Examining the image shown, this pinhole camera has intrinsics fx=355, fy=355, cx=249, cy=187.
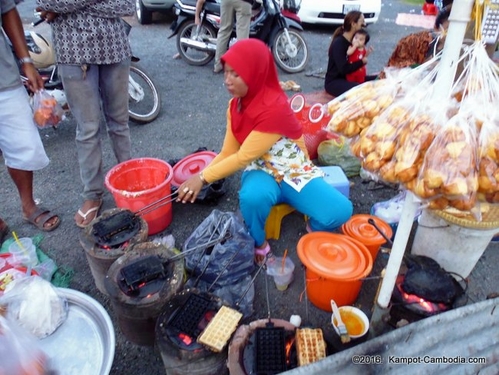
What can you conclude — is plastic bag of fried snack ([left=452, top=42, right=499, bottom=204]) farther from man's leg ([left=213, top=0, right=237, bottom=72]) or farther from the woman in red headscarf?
man's leg ([left=213, top=0, right=237, bottom=72])

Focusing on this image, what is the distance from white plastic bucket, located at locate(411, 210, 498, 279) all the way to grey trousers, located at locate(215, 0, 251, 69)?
4.22 m

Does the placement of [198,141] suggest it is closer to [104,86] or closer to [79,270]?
[104,86]

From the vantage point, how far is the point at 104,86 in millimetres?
2648

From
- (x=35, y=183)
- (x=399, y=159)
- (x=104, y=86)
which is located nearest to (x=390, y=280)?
(x=399, y=159)

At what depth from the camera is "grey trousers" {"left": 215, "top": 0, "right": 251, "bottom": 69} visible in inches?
207

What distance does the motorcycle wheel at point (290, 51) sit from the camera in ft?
19.0

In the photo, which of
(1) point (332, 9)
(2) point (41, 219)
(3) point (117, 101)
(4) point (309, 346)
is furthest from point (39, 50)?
(1) point (332, 9)

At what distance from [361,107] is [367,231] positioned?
123cm

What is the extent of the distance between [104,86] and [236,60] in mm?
1162

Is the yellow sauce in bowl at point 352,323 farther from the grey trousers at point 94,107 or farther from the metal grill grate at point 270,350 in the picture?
the grey trousers at point 94,107

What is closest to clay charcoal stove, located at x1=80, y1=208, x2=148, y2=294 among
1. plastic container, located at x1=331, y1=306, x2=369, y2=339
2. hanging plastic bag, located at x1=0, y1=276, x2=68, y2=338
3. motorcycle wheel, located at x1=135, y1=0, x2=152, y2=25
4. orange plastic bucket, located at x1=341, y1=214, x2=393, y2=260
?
hanging plastic bag, located at x1=0, y1=276, x2=68, y2=338

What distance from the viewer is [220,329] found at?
1644mm

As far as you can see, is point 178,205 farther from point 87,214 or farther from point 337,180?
point 337,180

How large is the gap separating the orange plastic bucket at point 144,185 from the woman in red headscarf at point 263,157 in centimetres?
34
